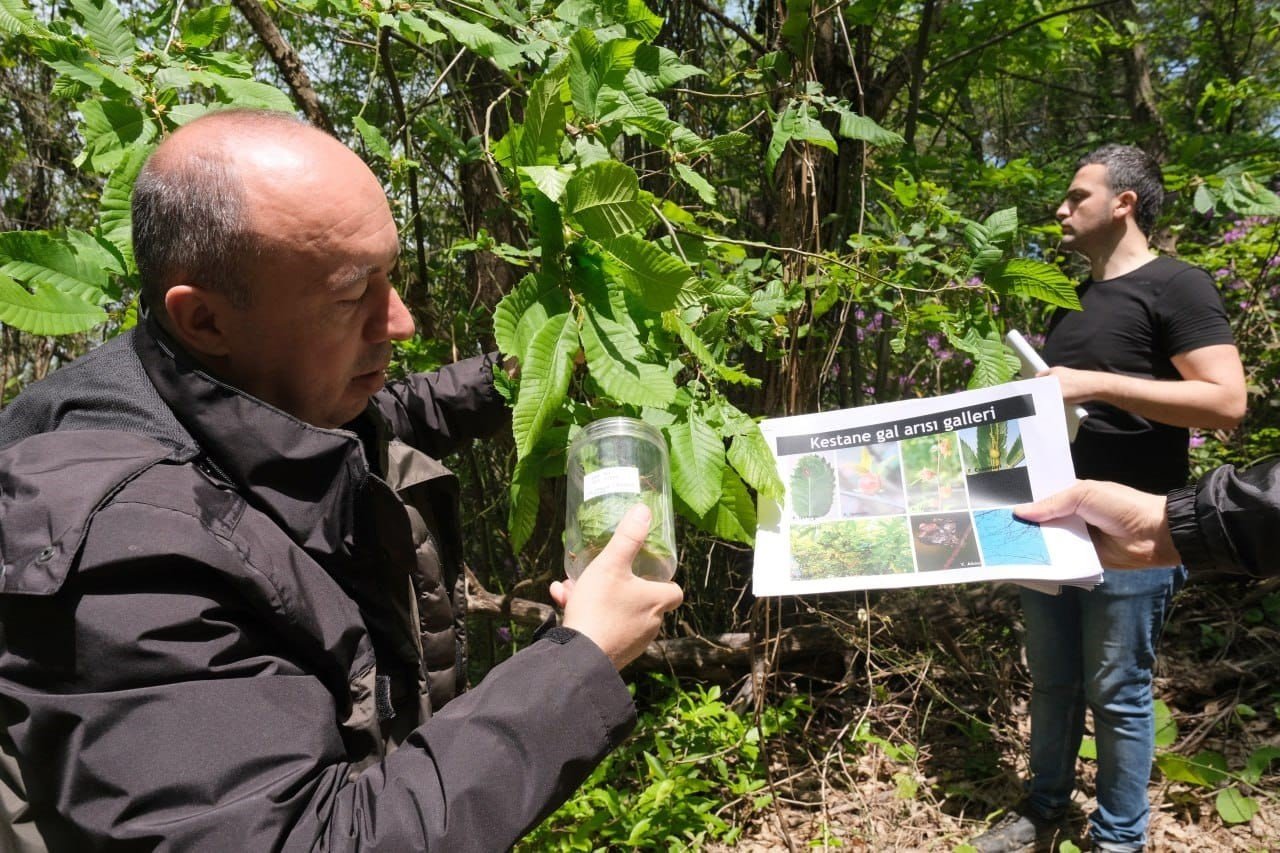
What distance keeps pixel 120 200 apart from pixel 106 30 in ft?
1.04

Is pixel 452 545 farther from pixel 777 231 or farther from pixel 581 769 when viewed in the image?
Answer: pixel 777 231

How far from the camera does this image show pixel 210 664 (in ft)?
2.55

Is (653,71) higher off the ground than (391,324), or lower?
higher

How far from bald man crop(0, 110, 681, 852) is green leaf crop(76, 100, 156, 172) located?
0.40m

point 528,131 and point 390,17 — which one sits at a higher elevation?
point 390,17

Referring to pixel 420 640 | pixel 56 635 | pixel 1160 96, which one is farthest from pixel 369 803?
pixel 1160 96

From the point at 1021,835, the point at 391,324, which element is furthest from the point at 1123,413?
the point at 391,324

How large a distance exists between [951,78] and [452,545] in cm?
306

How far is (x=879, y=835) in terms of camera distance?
2.63 m

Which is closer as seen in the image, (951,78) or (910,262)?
(910,262)

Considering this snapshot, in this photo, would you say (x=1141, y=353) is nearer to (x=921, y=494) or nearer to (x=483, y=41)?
(x=921, y=494)

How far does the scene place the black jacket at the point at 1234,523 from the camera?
142 cm

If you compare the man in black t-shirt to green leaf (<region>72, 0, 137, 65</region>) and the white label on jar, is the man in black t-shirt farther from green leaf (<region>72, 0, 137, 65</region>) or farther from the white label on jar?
green leaf (<region>72, 0, 137, 65</region>)

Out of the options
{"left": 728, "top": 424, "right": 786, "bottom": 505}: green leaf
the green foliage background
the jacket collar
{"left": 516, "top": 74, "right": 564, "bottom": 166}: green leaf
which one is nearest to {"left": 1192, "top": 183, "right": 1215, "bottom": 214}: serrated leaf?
the green foliage background
